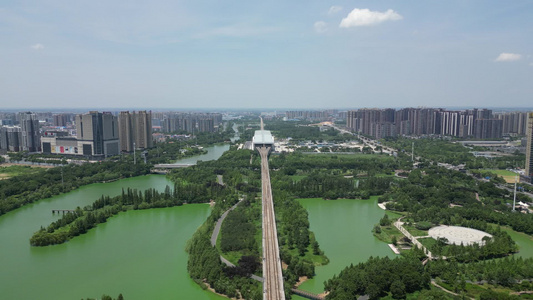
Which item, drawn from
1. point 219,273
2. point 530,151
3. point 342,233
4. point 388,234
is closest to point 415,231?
point 388,234

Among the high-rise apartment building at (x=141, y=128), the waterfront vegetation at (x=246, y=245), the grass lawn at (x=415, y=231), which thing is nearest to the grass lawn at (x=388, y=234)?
the grass lawn at (x=415, y=231)

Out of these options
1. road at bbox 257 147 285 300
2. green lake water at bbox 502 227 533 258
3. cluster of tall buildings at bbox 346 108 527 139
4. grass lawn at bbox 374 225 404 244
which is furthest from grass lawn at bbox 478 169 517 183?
cluster of tall buildings at bbox 346 108 527 139

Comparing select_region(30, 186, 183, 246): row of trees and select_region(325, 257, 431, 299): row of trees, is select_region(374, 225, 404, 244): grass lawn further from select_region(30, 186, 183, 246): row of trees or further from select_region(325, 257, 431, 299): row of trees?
select_region(30, 186, 183, 246): row of trees

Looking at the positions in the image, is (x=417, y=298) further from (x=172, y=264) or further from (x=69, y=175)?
(x=69, y=175)

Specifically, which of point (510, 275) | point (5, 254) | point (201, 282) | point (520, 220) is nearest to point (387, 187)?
point (520, 220)

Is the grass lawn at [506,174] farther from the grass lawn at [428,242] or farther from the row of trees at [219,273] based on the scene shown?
the row of trees at [219,273]
